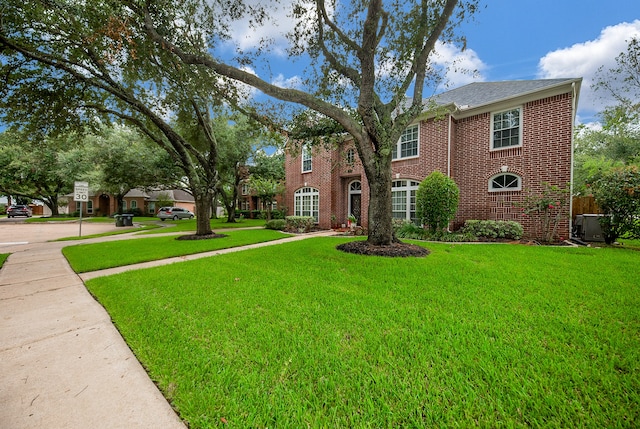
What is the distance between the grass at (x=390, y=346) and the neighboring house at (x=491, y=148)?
5.50 metres

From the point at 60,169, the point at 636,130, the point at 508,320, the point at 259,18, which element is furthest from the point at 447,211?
the point at 60,169

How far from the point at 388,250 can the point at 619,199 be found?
7.62 meters

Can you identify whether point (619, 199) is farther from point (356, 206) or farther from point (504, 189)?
point (356, 206)

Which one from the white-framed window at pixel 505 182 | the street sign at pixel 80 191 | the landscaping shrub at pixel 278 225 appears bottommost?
the landscaping shrub at pixel 278 225

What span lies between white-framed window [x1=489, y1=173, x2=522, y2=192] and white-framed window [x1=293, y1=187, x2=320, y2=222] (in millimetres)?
8753

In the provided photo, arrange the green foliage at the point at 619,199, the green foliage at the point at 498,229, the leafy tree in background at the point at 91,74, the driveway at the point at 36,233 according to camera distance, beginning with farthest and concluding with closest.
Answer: the driveway at the point at 36,233 → the green foliage at the point at 498,229 → the green foliage at the point at 619,199 → the leafy tree in background at the point at 91,74

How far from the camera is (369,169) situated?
6.67 metres

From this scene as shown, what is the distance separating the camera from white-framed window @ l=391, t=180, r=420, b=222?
11.8 meters

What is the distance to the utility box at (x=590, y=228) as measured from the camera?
922 centimetres

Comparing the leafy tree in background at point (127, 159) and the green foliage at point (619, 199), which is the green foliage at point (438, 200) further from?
the leafy tree in background at point (127, 159)

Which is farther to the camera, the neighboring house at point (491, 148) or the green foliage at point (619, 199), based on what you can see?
the neighboring house at point (491, 148)

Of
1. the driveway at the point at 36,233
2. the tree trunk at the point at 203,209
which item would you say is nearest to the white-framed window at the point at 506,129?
the tree trunk at the point at 203,209

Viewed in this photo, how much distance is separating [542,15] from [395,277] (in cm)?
1039

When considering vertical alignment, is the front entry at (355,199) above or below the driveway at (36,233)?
above
